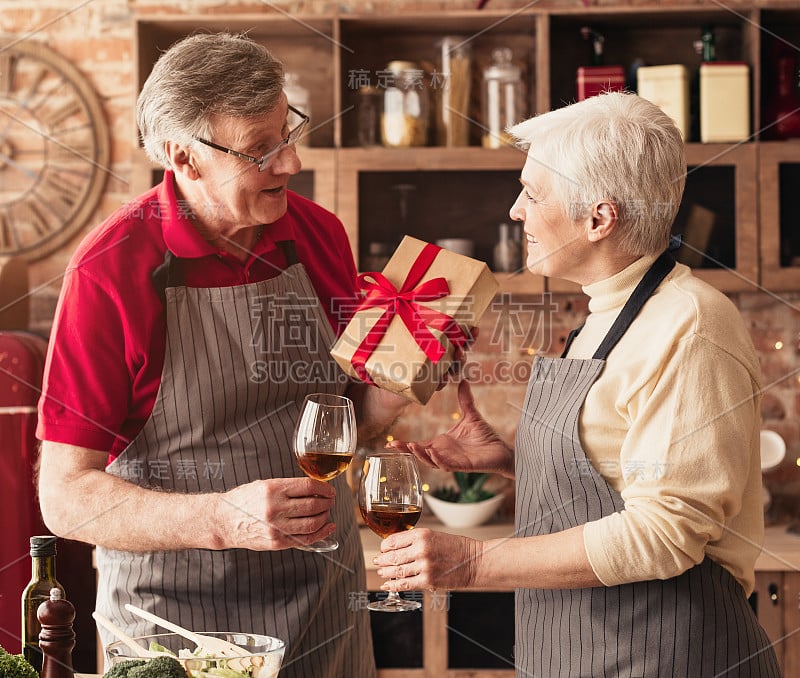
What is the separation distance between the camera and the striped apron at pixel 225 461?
60.6 inches

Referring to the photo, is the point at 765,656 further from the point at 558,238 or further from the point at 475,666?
the point at 475,666

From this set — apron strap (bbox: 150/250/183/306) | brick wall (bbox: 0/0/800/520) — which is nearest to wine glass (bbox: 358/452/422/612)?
apron strap (bbox: 150/250/183/306)

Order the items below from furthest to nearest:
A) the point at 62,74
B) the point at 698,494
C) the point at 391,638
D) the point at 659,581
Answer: the point at 62,74
the point at 391,638
the point at 659,581
the point at 698,494

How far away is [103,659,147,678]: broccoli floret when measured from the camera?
36.7 inches

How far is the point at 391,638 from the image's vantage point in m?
2.71

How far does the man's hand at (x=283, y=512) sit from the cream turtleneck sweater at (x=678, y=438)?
37 centimetres

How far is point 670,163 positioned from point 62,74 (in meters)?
2.47

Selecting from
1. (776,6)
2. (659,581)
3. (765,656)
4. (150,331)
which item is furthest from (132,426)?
(776,6)

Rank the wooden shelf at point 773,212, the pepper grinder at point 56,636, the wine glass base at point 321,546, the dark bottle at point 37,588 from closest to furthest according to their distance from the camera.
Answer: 1. the pepper grinder at point 56,636
2. the dark bottle at point 37,588
3. the wine glass base at point 321,546
4. the wooden shelf at point 773,212

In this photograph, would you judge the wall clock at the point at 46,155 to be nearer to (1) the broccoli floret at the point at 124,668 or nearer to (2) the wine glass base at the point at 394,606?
(2) the wine glass base at the point at 394,606

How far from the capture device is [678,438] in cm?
122

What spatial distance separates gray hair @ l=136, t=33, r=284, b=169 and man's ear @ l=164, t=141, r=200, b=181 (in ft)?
0.05

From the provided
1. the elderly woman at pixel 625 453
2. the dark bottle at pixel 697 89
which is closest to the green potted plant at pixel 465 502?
the dark bottle at pixel 697 89

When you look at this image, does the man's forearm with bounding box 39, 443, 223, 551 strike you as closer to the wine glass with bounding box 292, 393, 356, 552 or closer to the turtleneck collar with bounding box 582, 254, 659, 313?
the wine glass with bounding box 292, 393, 356, 552
